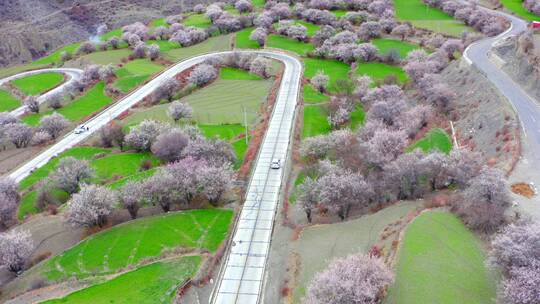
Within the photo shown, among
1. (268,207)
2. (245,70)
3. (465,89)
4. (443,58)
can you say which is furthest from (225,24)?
(268,207)

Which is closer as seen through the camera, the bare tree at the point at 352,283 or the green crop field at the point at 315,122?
the bare tree at the point at 352,283

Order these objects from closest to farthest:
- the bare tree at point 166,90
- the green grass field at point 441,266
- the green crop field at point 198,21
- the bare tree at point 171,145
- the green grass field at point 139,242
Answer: the green grass field at point 441,266 < the green grass field at point 139,242 < the bare tree at point 171,145 < the bare tree at point 166,90 < the green crop field at point 198,21

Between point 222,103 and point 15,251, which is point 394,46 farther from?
point 15,251

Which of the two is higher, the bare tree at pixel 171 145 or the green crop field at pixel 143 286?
the bare tree at pixel 171 145

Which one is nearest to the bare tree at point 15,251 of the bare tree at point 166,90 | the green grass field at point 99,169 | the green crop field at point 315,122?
the green grass field at point 99,169

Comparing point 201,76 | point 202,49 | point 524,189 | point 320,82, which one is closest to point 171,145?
point 320,82

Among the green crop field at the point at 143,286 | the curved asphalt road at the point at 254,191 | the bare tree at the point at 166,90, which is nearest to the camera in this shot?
the green crop field at the point at 143,286

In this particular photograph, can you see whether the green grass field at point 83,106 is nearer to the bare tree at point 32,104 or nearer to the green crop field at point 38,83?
the bare tree at point 32,104

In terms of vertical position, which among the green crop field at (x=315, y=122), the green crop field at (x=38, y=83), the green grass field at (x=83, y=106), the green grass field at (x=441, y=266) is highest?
the green grass field at (x=441, y=266)

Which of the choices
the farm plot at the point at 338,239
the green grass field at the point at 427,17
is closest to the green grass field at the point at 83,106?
the farm plot at the point at 338,239
